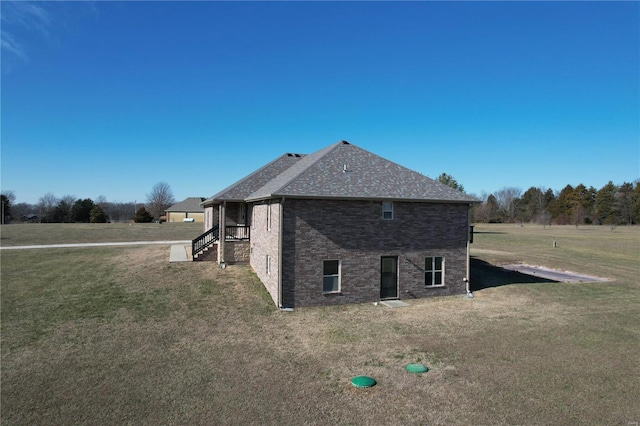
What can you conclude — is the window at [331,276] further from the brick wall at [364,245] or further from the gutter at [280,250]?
the gutter at [280,250]

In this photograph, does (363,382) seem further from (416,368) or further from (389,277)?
(389,277)

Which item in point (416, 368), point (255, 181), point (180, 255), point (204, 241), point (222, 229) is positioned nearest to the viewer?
point (416, 368)

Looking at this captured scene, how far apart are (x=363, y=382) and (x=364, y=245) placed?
8130 millimetres

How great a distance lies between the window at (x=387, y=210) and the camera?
17.2 metres

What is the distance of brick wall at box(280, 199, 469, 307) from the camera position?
51.6 ft

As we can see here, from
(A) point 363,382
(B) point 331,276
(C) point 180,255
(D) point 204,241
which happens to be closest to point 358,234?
(B) point 331,276

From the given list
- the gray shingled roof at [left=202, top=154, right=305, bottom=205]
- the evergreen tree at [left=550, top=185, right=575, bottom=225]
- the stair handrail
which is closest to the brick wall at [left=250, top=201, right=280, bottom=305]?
the gray shingled roof at [left=202, top=154, right=305, bottom=205]

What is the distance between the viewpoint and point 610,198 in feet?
283

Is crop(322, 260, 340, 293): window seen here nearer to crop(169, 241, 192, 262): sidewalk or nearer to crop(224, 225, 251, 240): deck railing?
crop(224, 225, 251, 240): deck railing

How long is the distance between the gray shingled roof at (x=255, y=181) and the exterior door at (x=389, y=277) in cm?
937

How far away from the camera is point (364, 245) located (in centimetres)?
1670

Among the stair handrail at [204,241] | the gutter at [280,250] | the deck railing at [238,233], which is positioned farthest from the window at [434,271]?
the stair handrail at [204,241]

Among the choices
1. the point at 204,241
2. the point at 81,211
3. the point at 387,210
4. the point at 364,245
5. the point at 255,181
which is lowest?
the point at 204,241

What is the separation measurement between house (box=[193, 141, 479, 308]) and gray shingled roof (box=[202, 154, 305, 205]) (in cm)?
266
